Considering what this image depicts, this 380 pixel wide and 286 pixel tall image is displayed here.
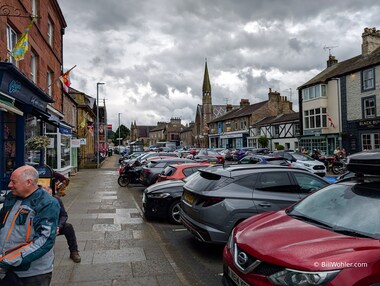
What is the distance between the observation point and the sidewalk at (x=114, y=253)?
195 inches

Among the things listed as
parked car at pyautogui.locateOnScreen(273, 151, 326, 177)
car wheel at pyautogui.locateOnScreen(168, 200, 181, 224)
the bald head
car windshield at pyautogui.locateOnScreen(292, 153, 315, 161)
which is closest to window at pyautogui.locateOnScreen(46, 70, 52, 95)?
car wheel at pyautogui.locateOnScreen(168, 200, 181, 224)

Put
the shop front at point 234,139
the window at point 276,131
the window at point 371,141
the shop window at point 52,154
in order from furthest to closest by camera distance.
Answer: the shop front at point 234,139 → the window at point 276,131 → the window at point 371,141 → the shop window at point 52,154

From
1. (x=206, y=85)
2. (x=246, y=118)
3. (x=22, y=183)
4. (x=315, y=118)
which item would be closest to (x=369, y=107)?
(x=315, y=118)

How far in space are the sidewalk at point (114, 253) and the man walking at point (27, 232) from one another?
2031 mm

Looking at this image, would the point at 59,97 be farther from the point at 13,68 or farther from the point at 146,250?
the point at 146,250

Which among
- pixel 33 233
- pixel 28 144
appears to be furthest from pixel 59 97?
pixel 33 233

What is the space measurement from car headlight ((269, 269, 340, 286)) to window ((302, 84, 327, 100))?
112ft

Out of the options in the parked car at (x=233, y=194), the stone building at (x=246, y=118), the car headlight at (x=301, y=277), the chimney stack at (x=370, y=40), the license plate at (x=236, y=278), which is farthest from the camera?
the stone building at (x=246, y=118)

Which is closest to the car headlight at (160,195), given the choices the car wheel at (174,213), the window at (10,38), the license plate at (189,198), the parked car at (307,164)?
the car wheel at (174,213)

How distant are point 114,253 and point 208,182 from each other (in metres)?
2.11

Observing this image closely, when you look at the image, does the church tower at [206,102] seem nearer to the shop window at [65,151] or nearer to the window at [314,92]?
the window at [314,92]

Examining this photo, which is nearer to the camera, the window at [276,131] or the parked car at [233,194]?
the parked car at [233,194]

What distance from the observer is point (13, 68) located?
26.7 ft

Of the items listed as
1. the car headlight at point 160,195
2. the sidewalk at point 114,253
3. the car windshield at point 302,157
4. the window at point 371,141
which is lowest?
the sidewalk at point 114,253
